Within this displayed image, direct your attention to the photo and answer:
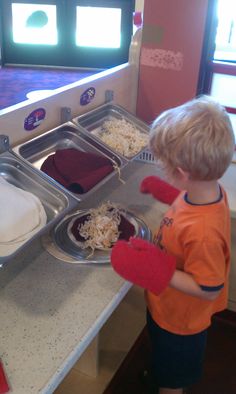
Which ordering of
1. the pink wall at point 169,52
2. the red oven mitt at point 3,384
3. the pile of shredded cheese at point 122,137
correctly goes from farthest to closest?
the pink wall at point 169,52, the pile of shredded cheese at point 122,137, the red oven mitt at point 3,384

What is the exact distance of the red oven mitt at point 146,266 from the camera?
864 mm

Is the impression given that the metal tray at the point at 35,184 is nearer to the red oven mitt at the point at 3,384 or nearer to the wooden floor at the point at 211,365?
the red oven mitt at the point at 3,384

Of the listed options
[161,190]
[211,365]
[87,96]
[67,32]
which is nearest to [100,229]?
[161,190]

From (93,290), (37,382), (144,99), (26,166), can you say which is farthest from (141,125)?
(37,382)

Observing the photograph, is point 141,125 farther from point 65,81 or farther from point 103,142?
point 65,81

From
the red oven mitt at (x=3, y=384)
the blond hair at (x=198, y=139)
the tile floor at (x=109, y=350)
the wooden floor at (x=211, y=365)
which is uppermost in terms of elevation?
the blond hair at (x=198, y=139)

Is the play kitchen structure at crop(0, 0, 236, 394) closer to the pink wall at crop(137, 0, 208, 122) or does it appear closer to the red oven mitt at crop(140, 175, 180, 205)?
the pink wall at crop(137, 0, 208, 122)

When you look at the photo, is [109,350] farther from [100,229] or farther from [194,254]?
[194,254]

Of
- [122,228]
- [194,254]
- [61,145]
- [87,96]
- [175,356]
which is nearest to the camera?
[194,254]

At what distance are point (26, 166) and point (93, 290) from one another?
0.44 metres

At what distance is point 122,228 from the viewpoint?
4.18 ft

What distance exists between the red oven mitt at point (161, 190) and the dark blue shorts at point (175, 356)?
347 mm

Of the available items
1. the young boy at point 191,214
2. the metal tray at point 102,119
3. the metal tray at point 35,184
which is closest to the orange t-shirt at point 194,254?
the young boy at point 191,214

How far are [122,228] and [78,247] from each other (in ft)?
0.52
